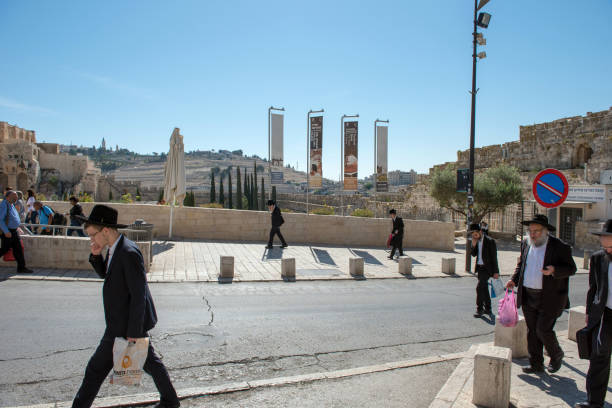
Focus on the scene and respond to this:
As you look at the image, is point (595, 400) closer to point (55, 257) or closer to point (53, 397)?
point (53, 397)

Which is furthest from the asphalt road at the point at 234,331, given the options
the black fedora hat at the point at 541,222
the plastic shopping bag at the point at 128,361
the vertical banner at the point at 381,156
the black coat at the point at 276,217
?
the vertical banner at the point at 381,156

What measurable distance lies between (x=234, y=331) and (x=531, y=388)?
12.2 feet

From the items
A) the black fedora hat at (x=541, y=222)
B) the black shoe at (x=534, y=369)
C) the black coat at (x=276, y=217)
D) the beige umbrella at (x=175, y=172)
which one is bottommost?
the black shoe at (x=534, y=369)

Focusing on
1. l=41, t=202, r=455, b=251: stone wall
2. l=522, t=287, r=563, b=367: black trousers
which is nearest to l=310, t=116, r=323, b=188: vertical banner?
l=41, t=202, r=455, b=251: stone wall

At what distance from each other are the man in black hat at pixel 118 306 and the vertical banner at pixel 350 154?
1493 cm

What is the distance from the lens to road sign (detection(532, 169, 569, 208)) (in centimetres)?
639

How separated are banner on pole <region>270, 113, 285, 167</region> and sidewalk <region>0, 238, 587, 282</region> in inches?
168

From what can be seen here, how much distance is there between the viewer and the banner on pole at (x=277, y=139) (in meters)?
17.0

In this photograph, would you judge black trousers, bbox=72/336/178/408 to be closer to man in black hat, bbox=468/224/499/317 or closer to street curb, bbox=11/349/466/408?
street curb, bbox=11/349/466/408

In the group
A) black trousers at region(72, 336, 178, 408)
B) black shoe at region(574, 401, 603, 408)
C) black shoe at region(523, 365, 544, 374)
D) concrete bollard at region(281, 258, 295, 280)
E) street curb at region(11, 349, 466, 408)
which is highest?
black trousers at region(72, 336, 178, 408)

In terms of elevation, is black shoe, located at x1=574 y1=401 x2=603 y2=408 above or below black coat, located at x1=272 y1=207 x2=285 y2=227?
below

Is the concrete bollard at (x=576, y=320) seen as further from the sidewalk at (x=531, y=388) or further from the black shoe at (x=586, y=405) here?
the black shoe at (x=586, y=405)

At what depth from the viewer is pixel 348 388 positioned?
4191 mm

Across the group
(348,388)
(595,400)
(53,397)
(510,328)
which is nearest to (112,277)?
(53,397)
